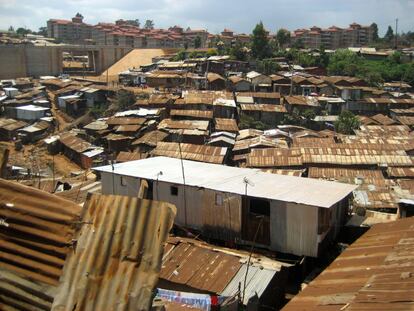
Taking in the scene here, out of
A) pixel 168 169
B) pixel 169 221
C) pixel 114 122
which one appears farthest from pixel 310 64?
pixel 169 221

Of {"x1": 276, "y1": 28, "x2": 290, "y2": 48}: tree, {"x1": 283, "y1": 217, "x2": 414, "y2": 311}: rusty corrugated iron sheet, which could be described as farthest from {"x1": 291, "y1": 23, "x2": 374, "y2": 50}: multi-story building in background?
{"x1": 283, "y1": 217, "x2": 414, "y2": 311}: rusty corrugated iron sheet

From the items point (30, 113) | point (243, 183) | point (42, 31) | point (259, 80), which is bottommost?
point (30, 113)

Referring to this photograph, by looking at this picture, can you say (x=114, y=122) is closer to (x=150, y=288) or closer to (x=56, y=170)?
(x=56, y=170)

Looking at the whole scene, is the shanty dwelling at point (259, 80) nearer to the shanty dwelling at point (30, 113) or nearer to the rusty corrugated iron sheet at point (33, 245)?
the shanty dwelling at point (30, 113)

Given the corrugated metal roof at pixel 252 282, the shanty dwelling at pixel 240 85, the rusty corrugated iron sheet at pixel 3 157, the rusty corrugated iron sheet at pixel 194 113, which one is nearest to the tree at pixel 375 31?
the shanty dwelling at pixel 240 85

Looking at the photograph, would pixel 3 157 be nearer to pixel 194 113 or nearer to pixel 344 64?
pixel 194 113

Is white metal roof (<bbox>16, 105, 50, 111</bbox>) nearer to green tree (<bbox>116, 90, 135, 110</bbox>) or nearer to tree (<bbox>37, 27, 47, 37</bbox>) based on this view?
green tree (<bbox>116, 90, 135, 110</bbox>)

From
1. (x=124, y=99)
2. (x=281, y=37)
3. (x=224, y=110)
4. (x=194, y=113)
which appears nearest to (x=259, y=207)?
(x=194, y=113)
